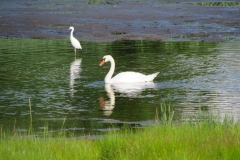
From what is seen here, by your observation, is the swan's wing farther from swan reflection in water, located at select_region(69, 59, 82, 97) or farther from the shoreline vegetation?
the shoreline vegetation

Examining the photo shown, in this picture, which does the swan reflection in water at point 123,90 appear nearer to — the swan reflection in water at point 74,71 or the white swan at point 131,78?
the white swan at point 131,78

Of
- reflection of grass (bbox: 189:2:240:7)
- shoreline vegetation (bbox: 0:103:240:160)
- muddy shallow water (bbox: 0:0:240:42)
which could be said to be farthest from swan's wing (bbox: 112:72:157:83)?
reflection of grass (bbox: 189:2:240:7)

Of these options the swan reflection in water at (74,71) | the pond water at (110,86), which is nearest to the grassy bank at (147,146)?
the pond water at (110,86)

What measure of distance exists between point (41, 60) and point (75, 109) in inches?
314

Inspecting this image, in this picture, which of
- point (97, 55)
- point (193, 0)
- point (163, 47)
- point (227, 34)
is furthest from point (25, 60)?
point (193, 0)

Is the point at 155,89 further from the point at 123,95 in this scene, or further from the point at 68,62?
the point at 68,62

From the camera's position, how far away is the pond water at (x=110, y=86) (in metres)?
12.0

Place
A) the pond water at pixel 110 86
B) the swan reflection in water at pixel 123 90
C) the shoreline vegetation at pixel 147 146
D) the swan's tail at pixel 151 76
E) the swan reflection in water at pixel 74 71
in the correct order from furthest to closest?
the swan's tail at pixel 151 76 → the swan reflection in water at pixel 74 71 → the swan reflection in water at pixel 123 90 → the pond water at pixel 110 86 → the shoreline vegetation at pixel 147 146

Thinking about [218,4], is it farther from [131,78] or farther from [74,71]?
[131,78]

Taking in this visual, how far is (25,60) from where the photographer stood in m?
20.5

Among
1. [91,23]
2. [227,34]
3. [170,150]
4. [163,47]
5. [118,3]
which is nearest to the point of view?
[170,150]

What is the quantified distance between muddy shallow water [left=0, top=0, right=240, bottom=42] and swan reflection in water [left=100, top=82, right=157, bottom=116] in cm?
1046

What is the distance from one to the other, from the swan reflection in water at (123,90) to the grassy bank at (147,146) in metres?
4.65

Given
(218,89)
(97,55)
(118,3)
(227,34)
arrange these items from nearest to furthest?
(218,89) < (97,55) < (227,34) < (118,3)
